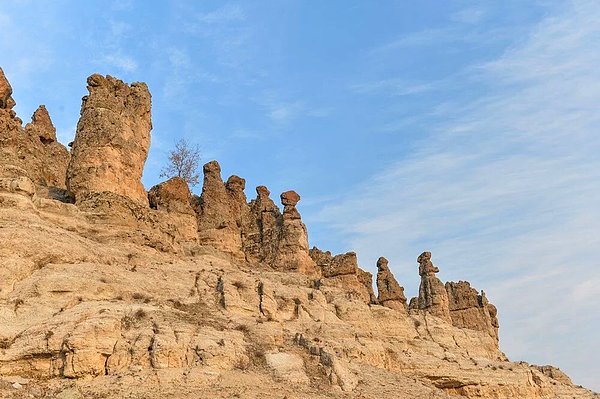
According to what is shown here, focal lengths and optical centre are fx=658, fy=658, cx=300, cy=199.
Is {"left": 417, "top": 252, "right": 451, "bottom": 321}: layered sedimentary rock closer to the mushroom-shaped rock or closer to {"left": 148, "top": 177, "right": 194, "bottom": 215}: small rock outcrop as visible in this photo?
the mushroom-shaped rock

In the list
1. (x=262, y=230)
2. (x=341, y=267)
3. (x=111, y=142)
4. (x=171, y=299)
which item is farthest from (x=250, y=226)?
(x=171, y=299)

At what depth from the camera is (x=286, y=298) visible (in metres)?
39.8

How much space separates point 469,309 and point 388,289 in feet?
40.1

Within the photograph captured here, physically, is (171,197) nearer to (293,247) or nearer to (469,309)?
(293,247)

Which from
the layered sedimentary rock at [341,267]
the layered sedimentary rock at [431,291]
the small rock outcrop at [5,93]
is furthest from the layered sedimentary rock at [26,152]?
the layered sedimentary rock at [431,291]

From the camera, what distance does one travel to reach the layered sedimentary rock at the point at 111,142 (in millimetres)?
41594

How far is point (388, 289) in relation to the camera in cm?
6969

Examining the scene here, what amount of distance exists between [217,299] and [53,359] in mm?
12456

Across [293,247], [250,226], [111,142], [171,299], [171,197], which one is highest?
[250,226]

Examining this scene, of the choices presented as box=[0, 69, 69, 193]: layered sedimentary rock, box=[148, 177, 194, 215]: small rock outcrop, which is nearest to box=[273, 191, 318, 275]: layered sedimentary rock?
box=[148, 177, 194, 215]: small rock outcrop

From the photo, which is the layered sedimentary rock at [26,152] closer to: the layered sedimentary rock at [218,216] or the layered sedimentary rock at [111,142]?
the layered sedimentary rock at [111,142]

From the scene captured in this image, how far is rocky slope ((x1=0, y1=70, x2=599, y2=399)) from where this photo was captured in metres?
24.3

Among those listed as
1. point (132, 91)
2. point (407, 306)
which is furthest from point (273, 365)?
point (407, 306)

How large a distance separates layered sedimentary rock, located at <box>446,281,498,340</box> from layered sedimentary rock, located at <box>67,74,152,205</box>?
142 ft
